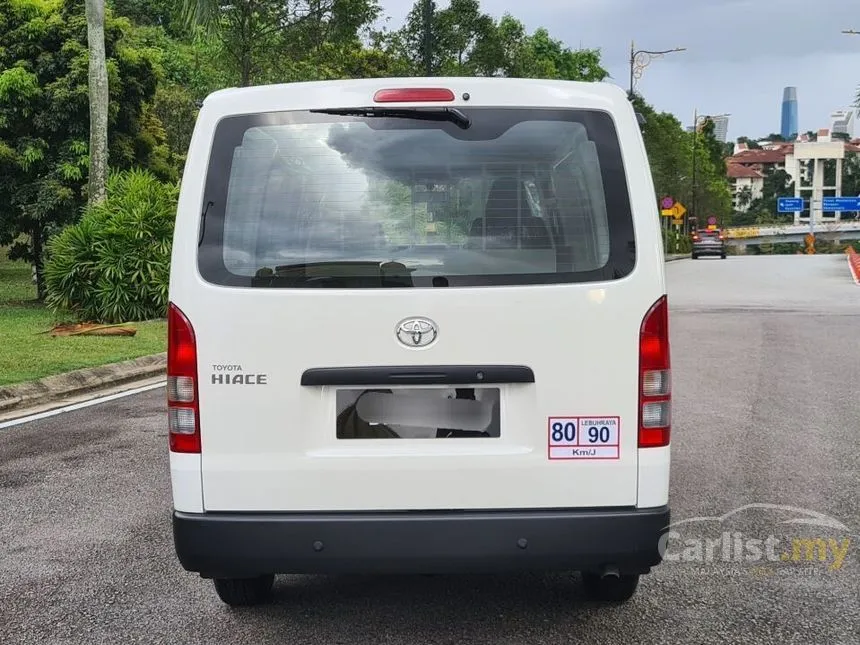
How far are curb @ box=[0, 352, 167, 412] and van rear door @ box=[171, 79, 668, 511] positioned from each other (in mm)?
6527

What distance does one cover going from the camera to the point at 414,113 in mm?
3352

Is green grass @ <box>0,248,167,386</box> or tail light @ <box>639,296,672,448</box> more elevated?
tail light @ <box>639,296,672,448</box>

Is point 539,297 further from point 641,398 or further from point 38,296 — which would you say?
point 38,296

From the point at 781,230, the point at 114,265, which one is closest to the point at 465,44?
the point at 114,265

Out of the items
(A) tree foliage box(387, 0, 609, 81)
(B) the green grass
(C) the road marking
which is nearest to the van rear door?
(C) the road marking

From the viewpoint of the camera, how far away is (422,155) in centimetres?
336

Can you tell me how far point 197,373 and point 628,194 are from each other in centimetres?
159

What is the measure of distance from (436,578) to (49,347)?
31.8 feet

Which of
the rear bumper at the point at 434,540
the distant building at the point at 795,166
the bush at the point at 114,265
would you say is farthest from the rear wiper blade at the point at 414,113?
the distant building at the point at 795,166

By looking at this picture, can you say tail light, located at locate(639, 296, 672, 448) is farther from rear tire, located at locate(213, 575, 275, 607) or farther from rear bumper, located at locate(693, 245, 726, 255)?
rear bumper, located at locate(693, 245, 726, 255)

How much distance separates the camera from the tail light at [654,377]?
10.8ft

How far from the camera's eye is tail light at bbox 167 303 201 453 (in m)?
3.32

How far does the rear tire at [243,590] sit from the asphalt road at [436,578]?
5 cm

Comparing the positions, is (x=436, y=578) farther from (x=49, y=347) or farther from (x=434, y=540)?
(x=49, y=347)
